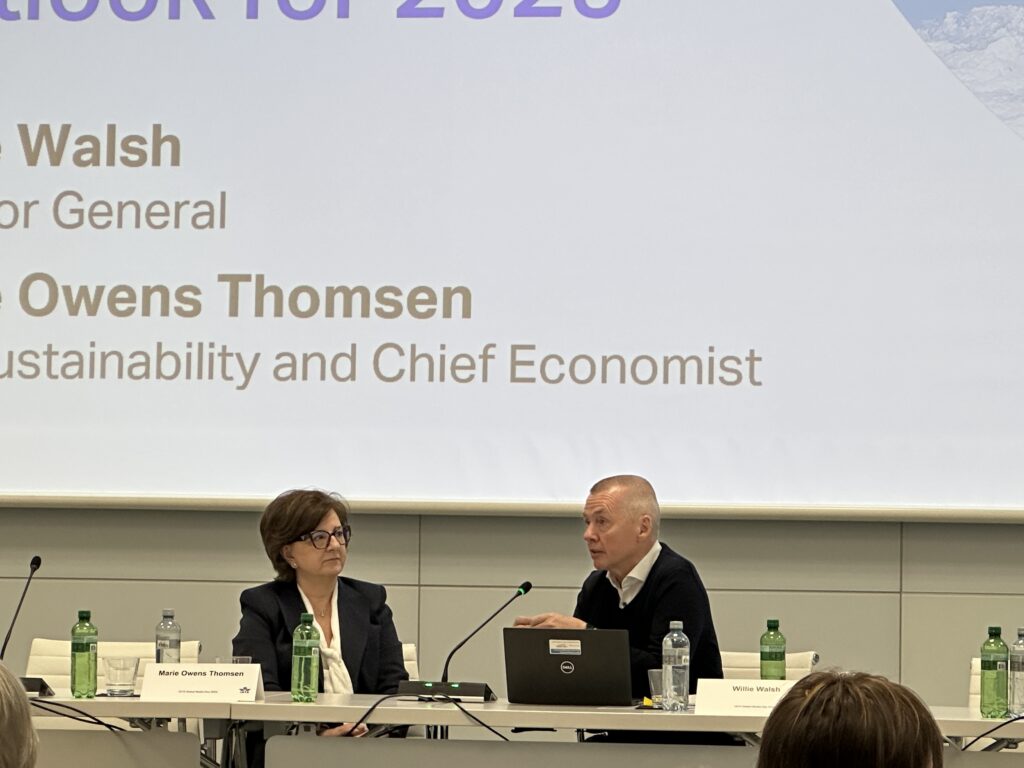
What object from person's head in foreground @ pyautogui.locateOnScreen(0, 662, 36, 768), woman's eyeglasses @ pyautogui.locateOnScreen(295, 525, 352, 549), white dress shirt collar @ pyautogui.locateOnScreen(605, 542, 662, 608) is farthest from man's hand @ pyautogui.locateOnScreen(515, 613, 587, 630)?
person's head in foreground @ pyautogui.locateOnScreen(0, 662, 36, 768)

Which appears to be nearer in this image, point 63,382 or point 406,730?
point 406,730

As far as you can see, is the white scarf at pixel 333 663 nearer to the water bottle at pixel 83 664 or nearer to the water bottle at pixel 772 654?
the water bottle at pixel 83 664

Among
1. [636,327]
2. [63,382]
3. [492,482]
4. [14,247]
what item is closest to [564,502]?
[492,482]

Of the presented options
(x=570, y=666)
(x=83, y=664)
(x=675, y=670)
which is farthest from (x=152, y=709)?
(x=675, y=670)

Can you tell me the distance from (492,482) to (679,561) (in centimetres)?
111

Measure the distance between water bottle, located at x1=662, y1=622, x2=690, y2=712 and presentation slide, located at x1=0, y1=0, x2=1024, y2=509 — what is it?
4.39 feet

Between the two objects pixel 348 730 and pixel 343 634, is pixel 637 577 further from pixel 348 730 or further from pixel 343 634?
pixel 348 730

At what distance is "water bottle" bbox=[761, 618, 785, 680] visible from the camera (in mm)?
3713

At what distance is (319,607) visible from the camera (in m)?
4.13

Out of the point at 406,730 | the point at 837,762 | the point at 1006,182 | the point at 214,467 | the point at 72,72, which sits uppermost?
the point at 72,72

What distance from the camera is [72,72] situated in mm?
5254

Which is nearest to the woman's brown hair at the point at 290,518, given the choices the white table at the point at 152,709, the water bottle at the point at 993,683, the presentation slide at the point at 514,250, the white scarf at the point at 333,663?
the white scarf at the point at 333,663

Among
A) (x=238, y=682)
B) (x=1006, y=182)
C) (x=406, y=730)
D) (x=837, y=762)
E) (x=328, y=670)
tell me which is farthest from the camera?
(x=1006, y=182)

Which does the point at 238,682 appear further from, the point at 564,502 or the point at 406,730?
the point at 564,502
